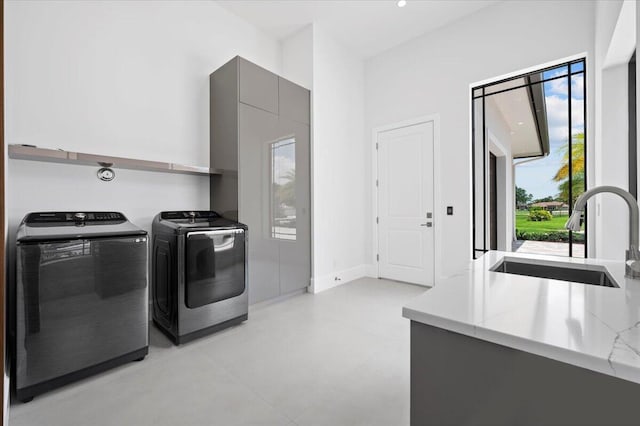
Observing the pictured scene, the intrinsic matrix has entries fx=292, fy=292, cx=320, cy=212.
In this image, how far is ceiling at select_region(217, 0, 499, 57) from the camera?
3.37 m

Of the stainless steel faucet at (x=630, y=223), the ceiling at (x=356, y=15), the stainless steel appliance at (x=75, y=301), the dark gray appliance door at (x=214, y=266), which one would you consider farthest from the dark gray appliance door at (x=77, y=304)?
the ceiling at (x=356, y=15)

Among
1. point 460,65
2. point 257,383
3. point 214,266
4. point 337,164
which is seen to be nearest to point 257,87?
point 337,164

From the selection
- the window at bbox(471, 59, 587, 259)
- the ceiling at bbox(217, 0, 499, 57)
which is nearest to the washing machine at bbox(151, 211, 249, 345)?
the ceiling at bbox(217, 0, 499, 57)

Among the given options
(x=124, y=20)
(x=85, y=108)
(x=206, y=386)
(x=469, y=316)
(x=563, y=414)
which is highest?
(x=124, y=20)

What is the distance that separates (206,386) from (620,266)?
2250 millimetres

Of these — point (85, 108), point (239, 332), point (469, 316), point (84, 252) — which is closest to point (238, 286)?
point (239, 332)

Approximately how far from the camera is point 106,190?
8.29ft

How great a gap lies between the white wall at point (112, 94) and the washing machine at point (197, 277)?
1.66 ft

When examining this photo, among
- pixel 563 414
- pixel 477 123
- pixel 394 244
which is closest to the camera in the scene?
pixel 563 414

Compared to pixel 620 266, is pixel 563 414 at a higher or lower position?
lower

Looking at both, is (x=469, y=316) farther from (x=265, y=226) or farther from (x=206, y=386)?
(x=265, y=226)

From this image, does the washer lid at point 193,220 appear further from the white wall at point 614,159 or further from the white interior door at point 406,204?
the white wall at point 614,159

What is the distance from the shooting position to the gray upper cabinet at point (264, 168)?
295 centimetres

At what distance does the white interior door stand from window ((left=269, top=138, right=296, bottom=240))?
1.57 meters
